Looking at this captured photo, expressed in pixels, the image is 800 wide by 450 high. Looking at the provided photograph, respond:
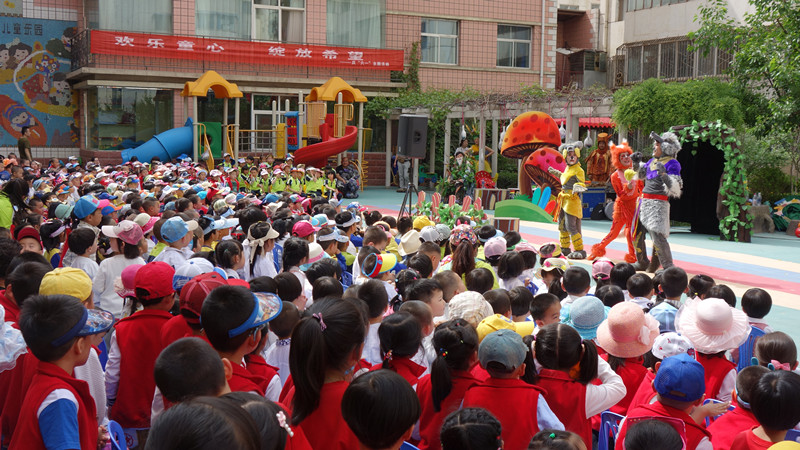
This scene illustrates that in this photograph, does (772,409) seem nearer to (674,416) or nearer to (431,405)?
(674,416)

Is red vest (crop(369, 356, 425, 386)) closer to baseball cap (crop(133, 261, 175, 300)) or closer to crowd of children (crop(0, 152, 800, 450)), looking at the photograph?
crowd of children (crop(0, 152, 800, 450))

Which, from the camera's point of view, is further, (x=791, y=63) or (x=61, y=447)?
(x=791, y=63)

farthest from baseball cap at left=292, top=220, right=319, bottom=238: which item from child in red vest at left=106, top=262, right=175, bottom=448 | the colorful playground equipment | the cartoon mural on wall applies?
the cartoon mural on wall

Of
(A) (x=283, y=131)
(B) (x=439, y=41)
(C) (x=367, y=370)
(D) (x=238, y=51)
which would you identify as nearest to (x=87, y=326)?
(C) (x=367, y=370)

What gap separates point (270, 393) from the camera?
324 cm

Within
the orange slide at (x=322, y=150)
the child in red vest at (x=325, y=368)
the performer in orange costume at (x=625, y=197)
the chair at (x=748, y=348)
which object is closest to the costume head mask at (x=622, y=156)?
the performer in orange costume at (x=625, y=197)

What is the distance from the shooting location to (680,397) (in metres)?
3.04

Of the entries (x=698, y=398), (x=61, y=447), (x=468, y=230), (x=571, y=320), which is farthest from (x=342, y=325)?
(x=468, y=230)

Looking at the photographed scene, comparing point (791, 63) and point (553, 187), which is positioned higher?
point (791, 63)

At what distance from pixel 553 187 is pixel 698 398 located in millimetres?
12756

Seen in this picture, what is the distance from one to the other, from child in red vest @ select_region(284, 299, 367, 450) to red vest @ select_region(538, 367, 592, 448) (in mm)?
909

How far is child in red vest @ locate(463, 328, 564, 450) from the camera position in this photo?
3.02m

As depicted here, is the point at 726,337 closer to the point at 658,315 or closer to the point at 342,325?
the point at 658,315

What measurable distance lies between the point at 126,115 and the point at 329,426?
75.4ft
